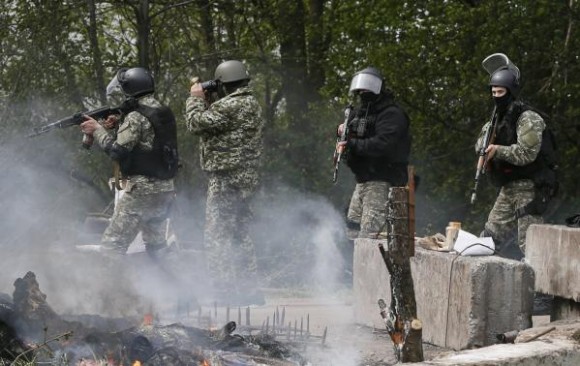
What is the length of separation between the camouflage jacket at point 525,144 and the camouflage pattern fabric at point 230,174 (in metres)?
2.26

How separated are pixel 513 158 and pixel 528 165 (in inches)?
9.0

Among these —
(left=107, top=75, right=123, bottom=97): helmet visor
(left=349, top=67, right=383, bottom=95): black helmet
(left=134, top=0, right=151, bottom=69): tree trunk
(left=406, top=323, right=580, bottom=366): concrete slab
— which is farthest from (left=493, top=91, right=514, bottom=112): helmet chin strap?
(left=134, top=0, right=151, bottom=69): tree trunk

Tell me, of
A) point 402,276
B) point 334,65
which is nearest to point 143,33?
point 334,65

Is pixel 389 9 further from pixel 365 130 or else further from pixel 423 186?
pixel 365 130

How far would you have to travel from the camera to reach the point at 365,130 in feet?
32.7

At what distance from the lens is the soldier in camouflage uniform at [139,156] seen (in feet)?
33.1

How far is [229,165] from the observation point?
33.8ft

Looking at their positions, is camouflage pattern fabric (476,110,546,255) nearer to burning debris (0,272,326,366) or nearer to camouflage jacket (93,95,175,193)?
burning debris (0,272,326,366)

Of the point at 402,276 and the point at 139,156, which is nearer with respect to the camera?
the point at 402,276

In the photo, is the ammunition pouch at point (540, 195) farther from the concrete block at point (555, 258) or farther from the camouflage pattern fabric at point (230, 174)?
the camouflage pattern fabric at point (230, 174)

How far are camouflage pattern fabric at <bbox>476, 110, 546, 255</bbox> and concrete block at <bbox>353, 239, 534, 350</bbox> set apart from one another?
1274mm

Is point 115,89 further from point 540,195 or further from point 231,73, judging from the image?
point 540,195

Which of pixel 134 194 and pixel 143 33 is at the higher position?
pixel 143 33

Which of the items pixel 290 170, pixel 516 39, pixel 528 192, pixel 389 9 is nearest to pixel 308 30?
pixel 389 9
